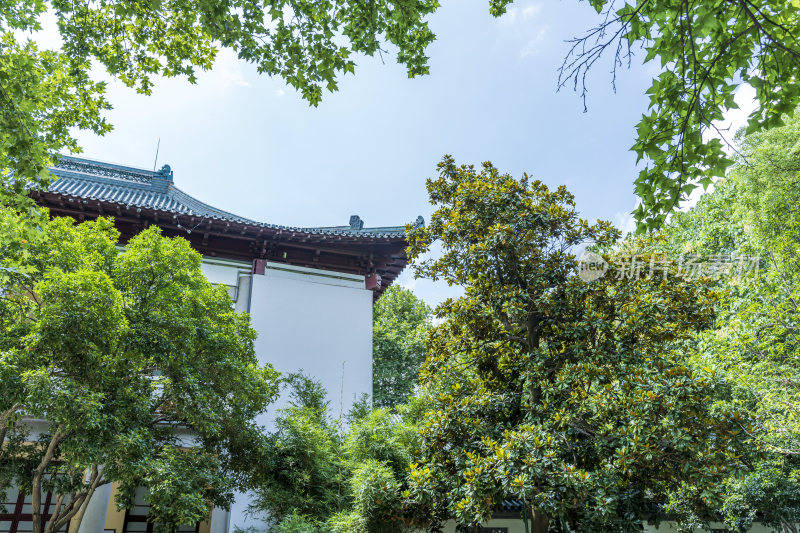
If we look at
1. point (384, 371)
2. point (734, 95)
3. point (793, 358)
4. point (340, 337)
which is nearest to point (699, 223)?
point (793, 358)

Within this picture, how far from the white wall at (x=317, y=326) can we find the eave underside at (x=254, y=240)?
30cm

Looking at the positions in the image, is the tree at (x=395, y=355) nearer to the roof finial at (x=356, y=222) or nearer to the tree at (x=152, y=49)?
the roof finial at (x=356, y=222)

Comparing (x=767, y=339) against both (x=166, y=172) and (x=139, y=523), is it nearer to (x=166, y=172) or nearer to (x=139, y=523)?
(x=139, y=523)

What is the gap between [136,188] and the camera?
1127cm

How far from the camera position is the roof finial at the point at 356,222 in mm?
11430

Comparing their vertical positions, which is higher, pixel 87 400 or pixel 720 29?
pixel 720 29

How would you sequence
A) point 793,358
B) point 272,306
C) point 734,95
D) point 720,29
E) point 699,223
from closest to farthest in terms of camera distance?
point 720,29, point 734,95, point 793,358, point 272,306, point 699,223

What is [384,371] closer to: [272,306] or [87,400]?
[272,306]

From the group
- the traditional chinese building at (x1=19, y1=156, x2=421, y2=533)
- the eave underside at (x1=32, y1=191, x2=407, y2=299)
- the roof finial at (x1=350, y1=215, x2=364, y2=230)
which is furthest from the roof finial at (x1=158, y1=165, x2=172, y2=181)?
the roof finial at (x1=350, y1=215, x2=364, y2=230)

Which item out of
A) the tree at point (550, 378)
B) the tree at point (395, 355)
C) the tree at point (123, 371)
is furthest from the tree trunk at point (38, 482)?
the tree at point (395, 355)

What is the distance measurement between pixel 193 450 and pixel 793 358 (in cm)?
855

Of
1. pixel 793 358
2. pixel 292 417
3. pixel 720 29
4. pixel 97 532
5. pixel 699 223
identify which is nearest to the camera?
pixel 720 29

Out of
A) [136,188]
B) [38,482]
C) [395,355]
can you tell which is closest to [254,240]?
[136,188]

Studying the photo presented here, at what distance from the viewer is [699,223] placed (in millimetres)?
13891
